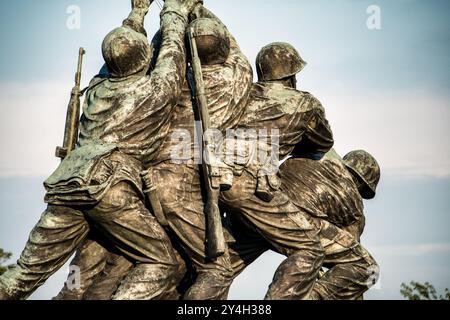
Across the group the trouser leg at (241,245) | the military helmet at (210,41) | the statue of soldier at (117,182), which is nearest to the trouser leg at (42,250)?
the statue of soldier at (117,182)

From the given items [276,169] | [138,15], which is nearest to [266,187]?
[276,169]

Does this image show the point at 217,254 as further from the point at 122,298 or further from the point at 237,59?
the point at 237,59

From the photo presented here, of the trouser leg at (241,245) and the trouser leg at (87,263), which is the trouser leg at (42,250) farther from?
the trouser leg at (241,245)

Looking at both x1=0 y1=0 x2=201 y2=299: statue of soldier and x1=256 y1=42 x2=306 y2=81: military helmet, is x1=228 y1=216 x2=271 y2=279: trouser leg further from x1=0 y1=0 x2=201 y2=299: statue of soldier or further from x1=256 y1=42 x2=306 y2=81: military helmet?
x1=256 y1=42 x2=306 y2=81: military helmet

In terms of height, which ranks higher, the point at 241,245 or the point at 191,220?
the point at 191,220

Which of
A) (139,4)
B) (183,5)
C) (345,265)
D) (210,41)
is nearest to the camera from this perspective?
(210,41)

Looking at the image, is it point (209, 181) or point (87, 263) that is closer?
point (209, 181)

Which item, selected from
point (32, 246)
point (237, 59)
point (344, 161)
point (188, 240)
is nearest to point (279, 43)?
point (237, 59)

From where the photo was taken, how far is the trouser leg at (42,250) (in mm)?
13211

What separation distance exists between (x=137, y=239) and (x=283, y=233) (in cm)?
150

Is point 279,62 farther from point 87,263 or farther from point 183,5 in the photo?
point 87,263

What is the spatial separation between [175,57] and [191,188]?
1389 millimetres

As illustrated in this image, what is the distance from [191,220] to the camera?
1348 cm

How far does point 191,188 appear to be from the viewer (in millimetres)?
13648
